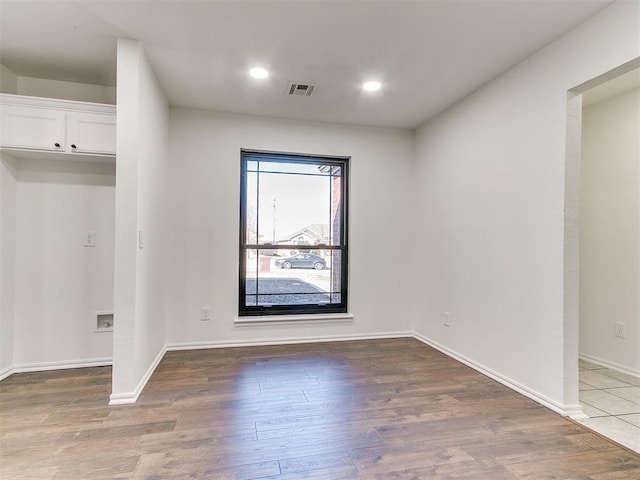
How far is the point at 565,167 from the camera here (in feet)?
7.32

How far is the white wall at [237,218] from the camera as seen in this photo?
11.5 feet

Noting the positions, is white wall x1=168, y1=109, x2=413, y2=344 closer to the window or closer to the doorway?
the window

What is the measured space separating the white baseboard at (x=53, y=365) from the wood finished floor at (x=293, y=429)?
0.08m

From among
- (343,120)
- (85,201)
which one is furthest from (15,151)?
(343,120)

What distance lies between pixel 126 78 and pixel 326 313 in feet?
9.63

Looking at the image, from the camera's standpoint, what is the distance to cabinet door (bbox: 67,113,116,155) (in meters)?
2.61

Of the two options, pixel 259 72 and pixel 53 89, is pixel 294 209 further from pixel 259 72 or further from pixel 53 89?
pixel 53 89

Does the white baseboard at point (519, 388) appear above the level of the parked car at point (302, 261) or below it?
below

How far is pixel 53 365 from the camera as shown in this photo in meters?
2.88

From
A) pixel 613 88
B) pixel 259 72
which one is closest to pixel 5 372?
pixel 259 72

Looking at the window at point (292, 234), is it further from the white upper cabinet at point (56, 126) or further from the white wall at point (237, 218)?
the white upper cabinet at point (56, 126)

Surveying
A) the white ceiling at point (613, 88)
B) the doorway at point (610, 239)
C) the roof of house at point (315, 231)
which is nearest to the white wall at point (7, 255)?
the roof of house at point (315, 231)

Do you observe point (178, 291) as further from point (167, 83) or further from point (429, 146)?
point (429, 146)

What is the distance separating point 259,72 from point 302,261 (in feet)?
6.71
